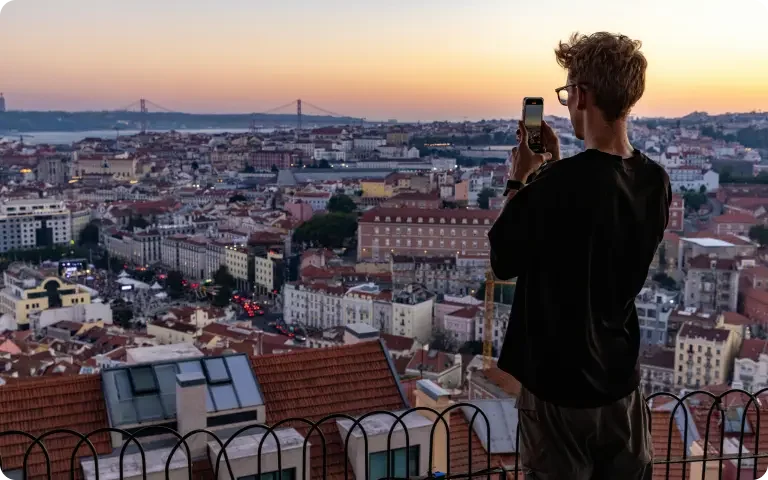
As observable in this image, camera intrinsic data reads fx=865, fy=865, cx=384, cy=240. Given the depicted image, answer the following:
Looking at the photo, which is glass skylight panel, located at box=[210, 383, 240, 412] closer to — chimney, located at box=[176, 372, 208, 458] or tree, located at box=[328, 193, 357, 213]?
chimney, located at box=[176, 372, 208, 458]

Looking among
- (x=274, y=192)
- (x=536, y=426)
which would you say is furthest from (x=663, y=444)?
(x=274, y=192)

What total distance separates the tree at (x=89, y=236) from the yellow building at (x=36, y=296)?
7.79m

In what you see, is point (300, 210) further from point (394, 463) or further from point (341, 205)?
Answer: point (394, 463)

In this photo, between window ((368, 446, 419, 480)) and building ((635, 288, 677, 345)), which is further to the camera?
building ((635, 288, 677, 345))

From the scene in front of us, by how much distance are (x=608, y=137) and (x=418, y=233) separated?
18.0 m

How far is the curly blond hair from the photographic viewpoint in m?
0.64

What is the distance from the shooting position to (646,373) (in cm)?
1014

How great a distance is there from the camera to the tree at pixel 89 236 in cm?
2133

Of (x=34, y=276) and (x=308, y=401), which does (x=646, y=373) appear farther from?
(x=34, y=276)

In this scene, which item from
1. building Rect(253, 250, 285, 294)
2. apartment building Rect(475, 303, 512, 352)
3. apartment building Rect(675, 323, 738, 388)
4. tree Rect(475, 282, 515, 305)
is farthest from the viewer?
building Rect(253, 250, 285, 294)

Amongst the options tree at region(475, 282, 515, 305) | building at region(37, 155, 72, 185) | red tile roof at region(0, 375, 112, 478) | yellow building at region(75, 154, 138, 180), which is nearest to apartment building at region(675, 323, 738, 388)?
tree at region(475, 282, 515, 305)

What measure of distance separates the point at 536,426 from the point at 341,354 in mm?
1963

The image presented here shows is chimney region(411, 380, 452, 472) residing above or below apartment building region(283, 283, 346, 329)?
above

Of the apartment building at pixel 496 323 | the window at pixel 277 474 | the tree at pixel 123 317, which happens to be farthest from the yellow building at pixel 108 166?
the window at pixel 277 474
